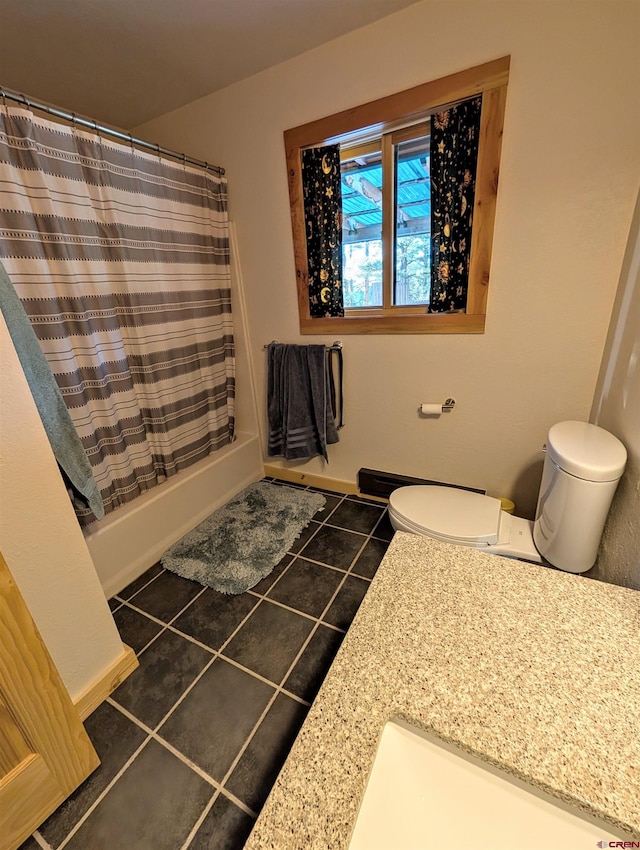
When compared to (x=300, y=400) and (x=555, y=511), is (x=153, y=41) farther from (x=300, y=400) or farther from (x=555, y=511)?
(x=555, y=511)

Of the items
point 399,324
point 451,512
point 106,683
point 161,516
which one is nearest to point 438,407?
point 399,324

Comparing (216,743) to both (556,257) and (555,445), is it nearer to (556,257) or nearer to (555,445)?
(555,445)

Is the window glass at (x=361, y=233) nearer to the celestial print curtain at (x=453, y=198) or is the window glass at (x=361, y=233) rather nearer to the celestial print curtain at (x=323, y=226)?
the celestial print curtain at (x=323, y=226)

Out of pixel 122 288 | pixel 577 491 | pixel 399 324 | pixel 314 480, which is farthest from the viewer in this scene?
pixel 314 480

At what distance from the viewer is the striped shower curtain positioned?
53.5 inches

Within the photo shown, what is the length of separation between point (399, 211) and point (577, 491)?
1501 millimetres

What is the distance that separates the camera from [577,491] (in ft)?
3.70

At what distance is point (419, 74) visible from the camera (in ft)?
4.94

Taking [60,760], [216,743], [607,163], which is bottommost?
[216,743]

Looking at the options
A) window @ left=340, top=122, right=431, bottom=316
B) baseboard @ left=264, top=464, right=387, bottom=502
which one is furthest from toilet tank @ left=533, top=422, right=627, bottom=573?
baseboard @ left=264, top=464, right=387, bottom=502

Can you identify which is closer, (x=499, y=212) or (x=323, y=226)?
(x=499, y=212)

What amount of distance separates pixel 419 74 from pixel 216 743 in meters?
2.63

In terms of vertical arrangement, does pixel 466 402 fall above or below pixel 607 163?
below

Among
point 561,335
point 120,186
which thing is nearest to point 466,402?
point 561,335
